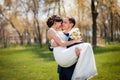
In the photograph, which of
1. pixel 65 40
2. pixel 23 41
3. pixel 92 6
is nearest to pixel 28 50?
pixel 23 41

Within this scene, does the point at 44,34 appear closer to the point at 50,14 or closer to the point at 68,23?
the point at 50,14

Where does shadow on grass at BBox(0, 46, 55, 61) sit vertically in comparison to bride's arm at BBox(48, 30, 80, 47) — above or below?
below

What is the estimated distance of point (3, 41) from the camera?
12.8 feet

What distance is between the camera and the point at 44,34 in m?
3.82

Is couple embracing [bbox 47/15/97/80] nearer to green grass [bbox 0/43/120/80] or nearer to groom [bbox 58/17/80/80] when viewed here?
groom [bbox 58/17/80/80]

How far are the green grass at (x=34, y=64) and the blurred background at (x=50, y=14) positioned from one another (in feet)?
0.37

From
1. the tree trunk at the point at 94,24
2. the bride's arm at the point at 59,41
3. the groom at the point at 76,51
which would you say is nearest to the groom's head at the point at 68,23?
the groom at the point at 76,51

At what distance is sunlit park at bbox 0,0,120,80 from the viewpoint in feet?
12.5

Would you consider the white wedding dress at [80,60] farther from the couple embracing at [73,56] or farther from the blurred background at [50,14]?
the blurred background at [50,14]

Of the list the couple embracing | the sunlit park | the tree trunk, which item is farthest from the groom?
the tree trunk

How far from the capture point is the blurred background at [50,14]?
3861 mm

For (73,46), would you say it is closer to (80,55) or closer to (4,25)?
(80,55)

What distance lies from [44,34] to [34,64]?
15.0 inches

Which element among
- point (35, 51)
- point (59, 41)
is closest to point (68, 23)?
point (59, 41)
